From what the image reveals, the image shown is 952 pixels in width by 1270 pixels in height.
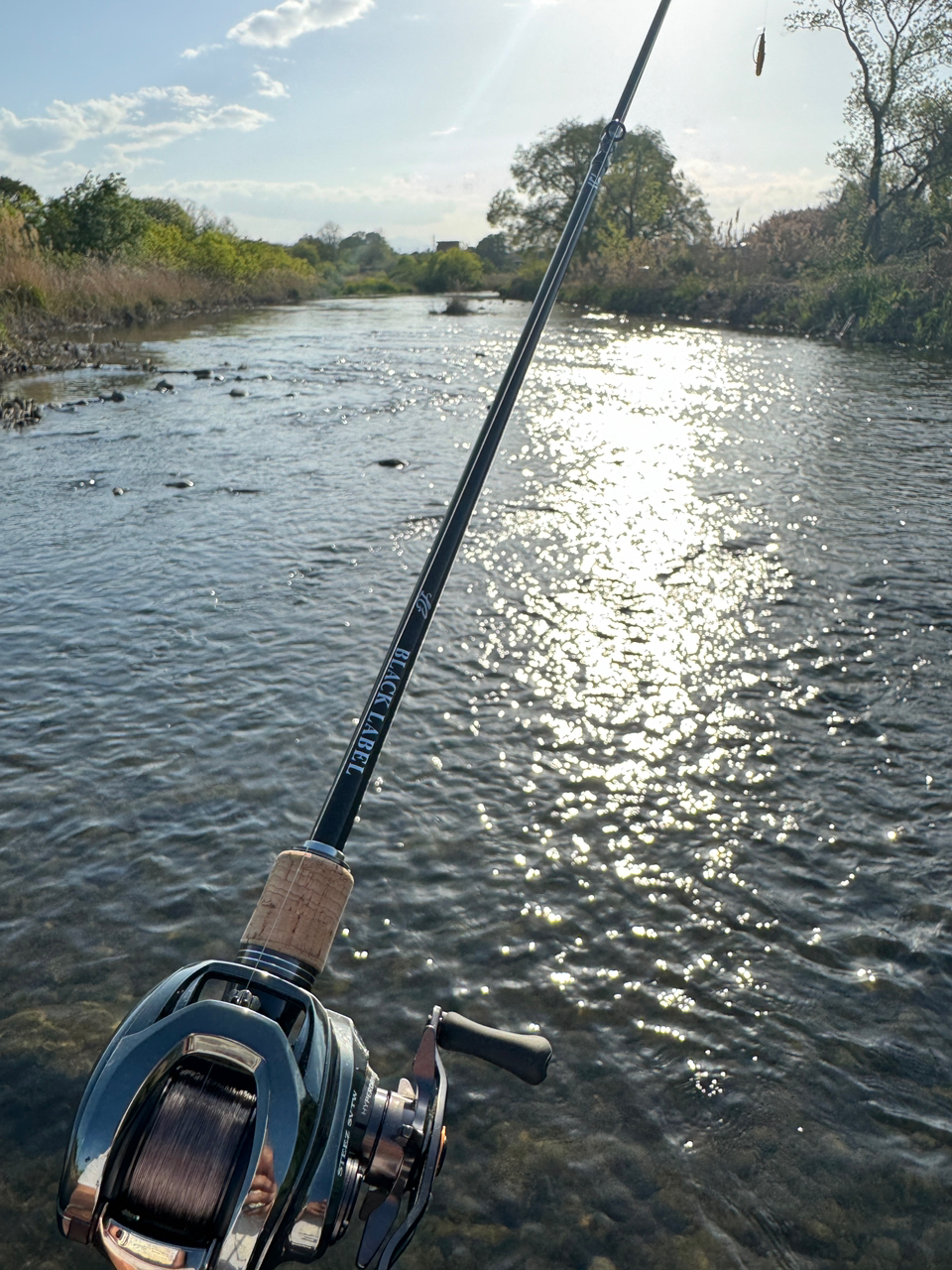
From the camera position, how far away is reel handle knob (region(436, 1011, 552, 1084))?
1.60 meters

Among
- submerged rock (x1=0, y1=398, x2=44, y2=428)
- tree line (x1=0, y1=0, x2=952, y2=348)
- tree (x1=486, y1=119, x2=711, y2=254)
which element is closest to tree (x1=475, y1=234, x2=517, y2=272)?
tree (x1=486, y1=119, x2=711, y2=254)

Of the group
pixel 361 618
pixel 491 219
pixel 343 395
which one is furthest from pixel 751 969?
pixel 491 219

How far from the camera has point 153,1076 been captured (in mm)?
1180

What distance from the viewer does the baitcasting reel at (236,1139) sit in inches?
43.4

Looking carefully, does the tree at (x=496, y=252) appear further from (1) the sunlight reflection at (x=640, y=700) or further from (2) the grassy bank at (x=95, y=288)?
(1) the sunlight reflection at (x=640, y=700)

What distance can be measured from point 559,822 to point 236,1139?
2.32 meters

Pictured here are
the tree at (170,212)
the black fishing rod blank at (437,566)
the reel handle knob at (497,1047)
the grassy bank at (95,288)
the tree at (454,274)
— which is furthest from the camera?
the tree at (454,274)

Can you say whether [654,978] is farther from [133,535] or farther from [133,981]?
[133,535]

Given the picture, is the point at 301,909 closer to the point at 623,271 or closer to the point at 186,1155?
the point at 186,1155

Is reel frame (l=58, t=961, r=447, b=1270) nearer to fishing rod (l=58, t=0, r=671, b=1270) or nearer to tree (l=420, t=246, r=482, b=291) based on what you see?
fishing rod (l=58, t=0, r=671, b=1270)

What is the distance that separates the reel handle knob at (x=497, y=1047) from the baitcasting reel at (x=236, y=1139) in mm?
122

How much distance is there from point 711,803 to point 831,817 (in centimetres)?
42

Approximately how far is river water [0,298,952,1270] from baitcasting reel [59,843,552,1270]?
2.56 ft

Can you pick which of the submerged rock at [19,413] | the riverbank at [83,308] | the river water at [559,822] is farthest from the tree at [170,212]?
the river water at [559,822]
